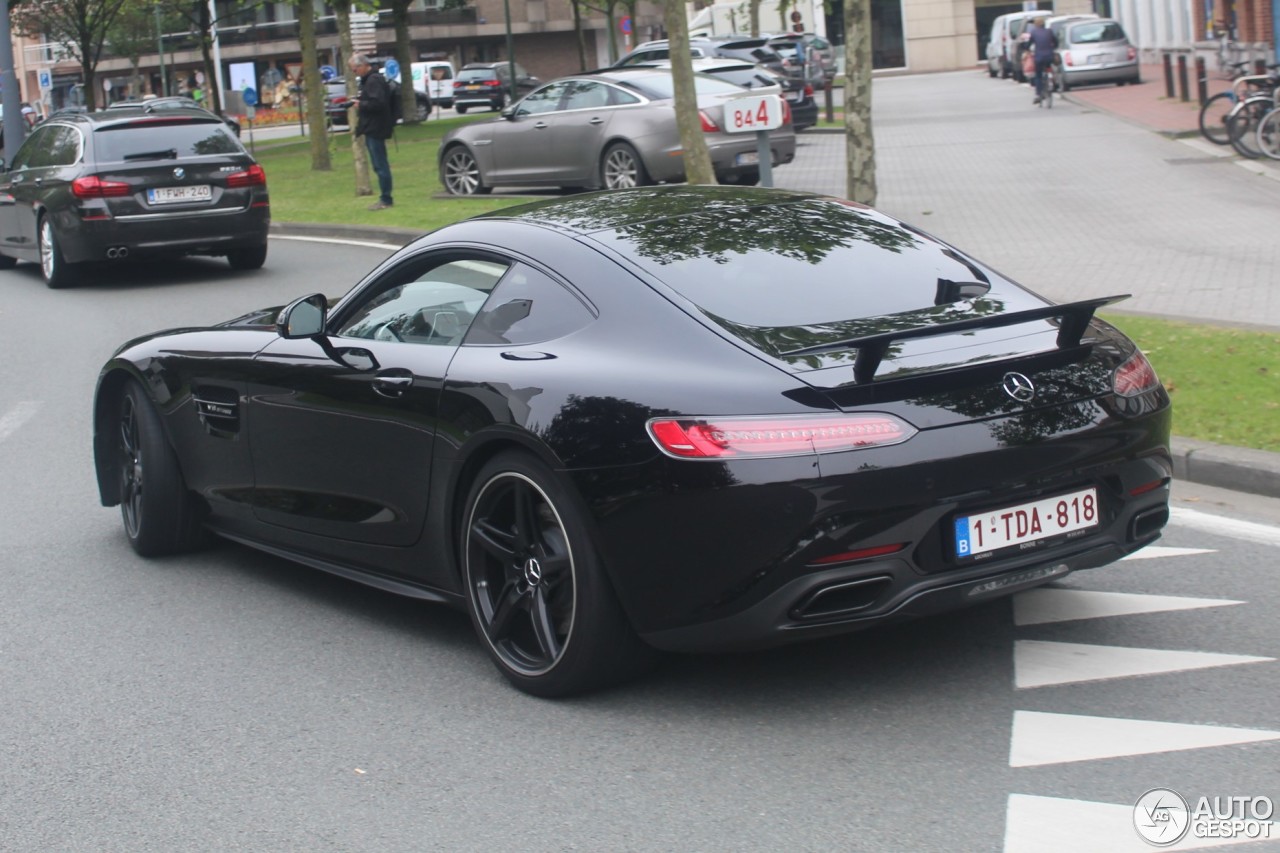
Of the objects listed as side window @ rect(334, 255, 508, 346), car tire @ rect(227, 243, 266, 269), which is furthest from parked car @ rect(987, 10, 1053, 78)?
side window @ rect(334, 255, 508, 346)

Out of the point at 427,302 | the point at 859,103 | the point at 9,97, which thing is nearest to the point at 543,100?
the point at 859,103

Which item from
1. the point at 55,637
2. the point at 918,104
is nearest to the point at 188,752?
the point at 55,637

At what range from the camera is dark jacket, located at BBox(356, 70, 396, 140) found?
21.3 metres

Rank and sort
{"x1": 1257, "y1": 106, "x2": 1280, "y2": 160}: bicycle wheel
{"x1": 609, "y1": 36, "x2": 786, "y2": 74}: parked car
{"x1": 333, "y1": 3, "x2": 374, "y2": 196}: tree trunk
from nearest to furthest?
1. {"x1": 1257, "y1": 106, "x2": 1280, "y2": 160}: bicycle wheel
2. {"x1": 333, "y1": 3, "x2": 374, "y2": 196}: tree trunk
3. {"x1": 609, "y1": 36, "x2": 786, "y2": 74}: parked car

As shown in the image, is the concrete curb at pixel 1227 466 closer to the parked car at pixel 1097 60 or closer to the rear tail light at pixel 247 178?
the rear tail light at pixel 247 178

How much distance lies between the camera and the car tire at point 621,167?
19.5m

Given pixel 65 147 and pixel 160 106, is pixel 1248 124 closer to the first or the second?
pixel 160 106

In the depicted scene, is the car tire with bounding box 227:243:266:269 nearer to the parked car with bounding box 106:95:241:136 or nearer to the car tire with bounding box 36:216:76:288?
the parked car with bounding box 106:95:241:136

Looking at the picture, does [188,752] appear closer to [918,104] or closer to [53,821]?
[53,821]

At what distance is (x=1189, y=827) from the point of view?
3.74m

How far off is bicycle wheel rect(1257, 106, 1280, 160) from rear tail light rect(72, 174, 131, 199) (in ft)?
46.0

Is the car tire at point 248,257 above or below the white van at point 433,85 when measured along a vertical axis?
below

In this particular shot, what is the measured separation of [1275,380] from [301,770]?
5.96 m

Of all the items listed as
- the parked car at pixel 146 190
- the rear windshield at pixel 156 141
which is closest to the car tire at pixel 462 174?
the parked car at pixel 146 190
